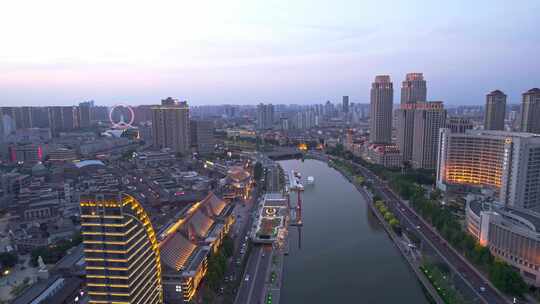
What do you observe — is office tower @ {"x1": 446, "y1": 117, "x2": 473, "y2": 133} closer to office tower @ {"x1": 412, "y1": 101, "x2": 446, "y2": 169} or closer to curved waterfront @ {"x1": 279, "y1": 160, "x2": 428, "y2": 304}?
office tower @ {"x1": 412, "y1": 101, "x2": 446, "y2": 169}

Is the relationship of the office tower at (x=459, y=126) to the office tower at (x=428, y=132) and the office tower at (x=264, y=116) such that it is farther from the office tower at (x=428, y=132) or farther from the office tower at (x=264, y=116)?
the office tower at (x=264, y=116)

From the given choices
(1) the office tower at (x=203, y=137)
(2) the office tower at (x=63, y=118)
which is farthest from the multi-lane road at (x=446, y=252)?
(2) the office tower at (x=63, y=118)

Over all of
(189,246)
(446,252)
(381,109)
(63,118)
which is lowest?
(446,252)

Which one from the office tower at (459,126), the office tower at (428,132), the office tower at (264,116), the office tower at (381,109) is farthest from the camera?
the office tower at (264,116)

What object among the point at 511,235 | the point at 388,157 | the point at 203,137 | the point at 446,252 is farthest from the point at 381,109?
the point at 511,235

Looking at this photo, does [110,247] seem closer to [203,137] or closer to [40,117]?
[203,137]

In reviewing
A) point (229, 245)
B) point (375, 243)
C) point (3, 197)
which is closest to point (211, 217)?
point (229, 245)
